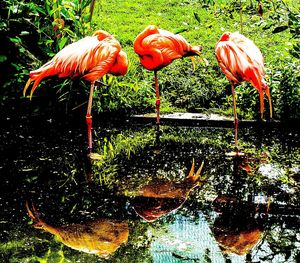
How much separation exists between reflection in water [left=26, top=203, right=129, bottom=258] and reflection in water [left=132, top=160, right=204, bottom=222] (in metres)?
0.24

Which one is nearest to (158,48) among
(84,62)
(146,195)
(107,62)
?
(107,62)

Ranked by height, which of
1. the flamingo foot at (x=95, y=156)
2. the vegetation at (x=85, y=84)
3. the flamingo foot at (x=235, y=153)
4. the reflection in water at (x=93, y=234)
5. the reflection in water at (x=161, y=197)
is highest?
the vegetation at (x=85, y=84)

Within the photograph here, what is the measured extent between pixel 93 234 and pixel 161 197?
0.74 metres

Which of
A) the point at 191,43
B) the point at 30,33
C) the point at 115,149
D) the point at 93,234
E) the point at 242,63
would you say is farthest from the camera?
the point at 191,43

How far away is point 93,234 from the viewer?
373 cm

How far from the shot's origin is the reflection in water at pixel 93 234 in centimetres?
355

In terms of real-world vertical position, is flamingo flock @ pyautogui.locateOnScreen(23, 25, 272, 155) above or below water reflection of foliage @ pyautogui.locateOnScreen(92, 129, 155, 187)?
above

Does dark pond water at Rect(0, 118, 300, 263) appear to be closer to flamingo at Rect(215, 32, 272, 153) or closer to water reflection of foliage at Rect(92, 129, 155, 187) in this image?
water reflection of foliage at Rect(92, 129, 155, 187)

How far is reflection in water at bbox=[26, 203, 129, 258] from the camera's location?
355 centimetres

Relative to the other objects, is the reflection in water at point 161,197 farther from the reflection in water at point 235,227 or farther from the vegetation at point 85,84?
the vegetation at point 85,84

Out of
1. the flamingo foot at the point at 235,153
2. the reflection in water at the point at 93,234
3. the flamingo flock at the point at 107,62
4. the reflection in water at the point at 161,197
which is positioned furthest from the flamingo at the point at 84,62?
the reflection in water at the point at 93,234

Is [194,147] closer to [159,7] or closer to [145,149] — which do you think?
[145,149]

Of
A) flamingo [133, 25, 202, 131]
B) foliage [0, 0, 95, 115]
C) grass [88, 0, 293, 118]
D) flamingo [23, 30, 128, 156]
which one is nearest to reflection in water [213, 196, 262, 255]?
flamingo [23, 30, 128, 156]

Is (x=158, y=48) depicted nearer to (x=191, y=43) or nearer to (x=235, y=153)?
(x=235, y=153)
